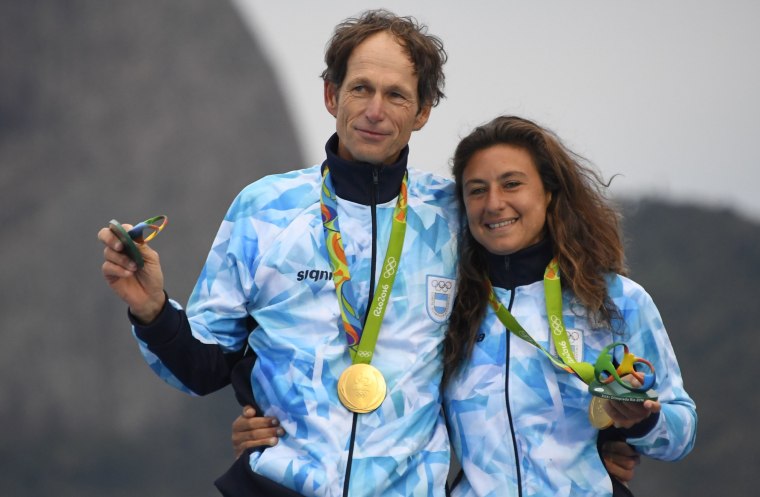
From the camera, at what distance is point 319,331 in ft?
8.02

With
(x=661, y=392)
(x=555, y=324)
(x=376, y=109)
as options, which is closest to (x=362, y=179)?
(x=376, y=109)

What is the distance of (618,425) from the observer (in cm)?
236

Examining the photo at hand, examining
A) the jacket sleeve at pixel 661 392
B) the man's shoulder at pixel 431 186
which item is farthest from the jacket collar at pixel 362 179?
the jacket sleeve at pixel 661 392

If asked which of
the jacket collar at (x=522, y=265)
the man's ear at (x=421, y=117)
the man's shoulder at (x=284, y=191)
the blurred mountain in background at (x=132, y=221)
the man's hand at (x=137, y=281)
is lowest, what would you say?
the blurred mountain in background at (x=132, y=221)

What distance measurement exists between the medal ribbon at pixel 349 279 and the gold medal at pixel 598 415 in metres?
0.53

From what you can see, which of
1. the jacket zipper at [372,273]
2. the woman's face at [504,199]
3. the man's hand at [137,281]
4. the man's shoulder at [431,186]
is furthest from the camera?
the man's shoulder at [431,186]

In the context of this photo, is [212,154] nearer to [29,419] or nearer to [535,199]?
[29,419]

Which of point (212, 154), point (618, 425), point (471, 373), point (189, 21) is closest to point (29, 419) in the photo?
point (212, 154)

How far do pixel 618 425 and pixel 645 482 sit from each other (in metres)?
2.68

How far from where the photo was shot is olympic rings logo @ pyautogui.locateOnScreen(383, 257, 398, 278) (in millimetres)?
2467

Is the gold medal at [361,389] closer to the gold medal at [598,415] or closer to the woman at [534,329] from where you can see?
the woman at [534,329]

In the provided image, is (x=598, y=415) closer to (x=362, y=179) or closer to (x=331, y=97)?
(x=362, y=179)

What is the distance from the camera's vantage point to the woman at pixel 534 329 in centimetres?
246

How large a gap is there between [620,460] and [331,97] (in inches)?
45.0
